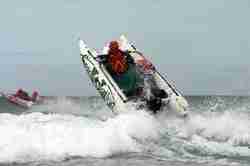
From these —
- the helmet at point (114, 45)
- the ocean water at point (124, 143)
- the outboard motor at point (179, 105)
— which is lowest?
the ocean water at point (124, 143)

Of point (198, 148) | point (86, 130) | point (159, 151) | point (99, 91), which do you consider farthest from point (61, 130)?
point (99, 91)

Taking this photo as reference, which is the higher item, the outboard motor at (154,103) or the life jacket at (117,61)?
the life jacket at (117,61)

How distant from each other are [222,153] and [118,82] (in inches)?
264

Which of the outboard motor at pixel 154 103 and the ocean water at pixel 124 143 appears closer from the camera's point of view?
the ocean water at pixel 124 143

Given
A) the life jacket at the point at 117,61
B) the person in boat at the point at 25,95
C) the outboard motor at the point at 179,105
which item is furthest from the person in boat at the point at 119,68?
the person in boat at the point at 25,95

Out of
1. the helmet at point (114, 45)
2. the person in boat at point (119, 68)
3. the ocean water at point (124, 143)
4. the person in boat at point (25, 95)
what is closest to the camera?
the ocean water at point (124, 143)

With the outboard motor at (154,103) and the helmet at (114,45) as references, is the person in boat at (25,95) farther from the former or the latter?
the outboard motor at (154,103)

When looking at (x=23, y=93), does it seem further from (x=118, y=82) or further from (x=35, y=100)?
(x=118, y=82)

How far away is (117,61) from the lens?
656 inches

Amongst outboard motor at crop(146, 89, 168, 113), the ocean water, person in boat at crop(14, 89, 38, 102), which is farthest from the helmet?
person in boat at crop(14, 89, 38, 102)

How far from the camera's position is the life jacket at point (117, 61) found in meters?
16.7

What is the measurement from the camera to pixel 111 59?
662 inches

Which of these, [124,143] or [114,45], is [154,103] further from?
[124,143]

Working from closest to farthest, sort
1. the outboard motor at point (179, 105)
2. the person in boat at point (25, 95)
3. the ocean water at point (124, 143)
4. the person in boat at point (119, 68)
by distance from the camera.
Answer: the ocean water at point (124, 143)
the outboard motor at point (179, 105)
the person in boat at point (119, 68)
the person in boat at point (25, 95)
